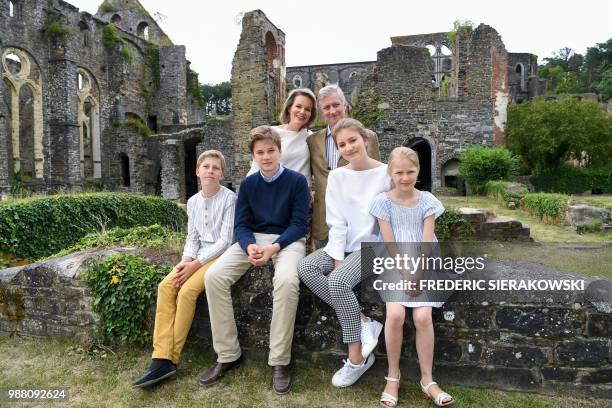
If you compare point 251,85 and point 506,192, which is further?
point 251,85

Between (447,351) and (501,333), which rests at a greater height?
(501,333)

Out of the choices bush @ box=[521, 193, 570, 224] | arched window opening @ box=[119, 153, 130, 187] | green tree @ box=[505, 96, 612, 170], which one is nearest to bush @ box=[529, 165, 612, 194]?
green tree @ box=[505, 96, 612, 170]

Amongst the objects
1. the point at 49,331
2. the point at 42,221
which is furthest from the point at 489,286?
the point at 42,221

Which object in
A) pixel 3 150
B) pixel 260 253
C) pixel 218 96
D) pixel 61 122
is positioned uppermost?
pixel 218 96

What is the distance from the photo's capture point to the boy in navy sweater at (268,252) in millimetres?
3369

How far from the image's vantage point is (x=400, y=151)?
11.2 ft

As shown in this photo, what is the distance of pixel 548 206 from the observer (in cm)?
1242

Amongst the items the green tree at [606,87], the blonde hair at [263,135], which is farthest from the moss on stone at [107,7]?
the green tree at [606,87]

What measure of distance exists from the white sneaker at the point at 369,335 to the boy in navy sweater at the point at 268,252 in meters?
0.53

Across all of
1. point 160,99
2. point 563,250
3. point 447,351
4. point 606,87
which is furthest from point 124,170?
point 606,87

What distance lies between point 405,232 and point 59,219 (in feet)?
25.9

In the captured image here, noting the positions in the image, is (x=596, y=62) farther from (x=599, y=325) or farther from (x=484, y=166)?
(x=599, y=325)

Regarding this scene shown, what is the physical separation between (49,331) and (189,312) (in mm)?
1859

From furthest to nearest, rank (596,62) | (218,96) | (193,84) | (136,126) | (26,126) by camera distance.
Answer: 1. (218,96)
2. (596,62)
3. (193,84)
4. (26,126)
5. (136,126)
